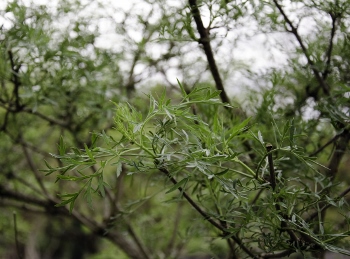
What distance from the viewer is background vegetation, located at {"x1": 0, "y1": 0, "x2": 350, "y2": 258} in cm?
40

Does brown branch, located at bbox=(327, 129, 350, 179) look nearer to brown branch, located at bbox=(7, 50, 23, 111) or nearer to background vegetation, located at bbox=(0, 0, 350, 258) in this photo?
background vegetation, located at bbox=(0, 0, 350, 258)

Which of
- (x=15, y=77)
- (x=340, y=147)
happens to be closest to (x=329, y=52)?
(x=340, y=147)

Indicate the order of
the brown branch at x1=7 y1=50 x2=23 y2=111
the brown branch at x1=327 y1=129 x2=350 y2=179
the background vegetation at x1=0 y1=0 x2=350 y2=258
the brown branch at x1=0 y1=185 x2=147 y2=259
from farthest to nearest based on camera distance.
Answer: the brown branch at x1=0 y1=185 x2=147 y2=259
the brown branch at x1=7 y1=50 x2=23 y2=111
the brown branch at x1=327 y1=129 x2=350 y2=179
the background vegetation at x1=0 y1=0 x2=350 y2=258

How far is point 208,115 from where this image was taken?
2.03 ft

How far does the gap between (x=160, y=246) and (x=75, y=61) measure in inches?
33.1

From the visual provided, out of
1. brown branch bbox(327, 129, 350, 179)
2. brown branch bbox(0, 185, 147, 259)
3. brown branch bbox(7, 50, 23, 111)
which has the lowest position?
brown branch bbox(0, 185, 147, 259)

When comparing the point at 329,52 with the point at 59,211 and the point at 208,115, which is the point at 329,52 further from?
the point at 59,211

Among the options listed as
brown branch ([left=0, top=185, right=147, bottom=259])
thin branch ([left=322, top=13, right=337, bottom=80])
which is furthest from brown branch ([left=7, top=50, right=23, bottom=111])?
thin branch ([left=322, top=13, right=337, bottom=80])

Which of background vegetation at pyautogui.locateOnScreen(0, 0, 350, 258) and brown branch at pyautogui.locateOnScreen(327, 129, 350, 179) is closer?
background vegetation at pyautogui.locateOnScreen(0, 0, 350, 258)

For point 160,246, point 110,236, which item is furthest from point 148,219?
point 110,236

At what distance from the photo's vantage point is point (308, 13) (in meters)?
0.61

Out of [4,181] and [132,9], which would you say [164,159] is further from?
[4,181]

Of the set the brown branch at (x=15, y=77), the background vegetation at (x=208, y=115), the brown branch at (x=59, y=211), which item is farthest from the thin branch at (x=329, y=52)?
the brown branch at (x=59, y=211)

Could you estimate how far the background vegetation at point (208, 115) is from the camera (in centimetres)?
40
